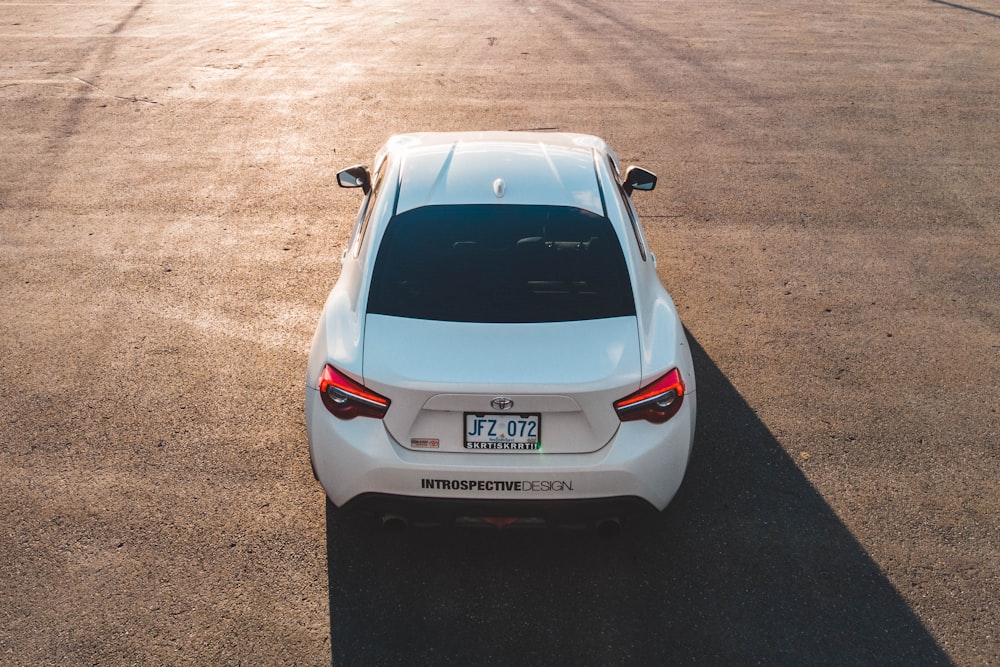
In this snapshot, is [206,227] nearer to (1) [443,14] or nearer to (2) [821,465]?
(2) [821,465]

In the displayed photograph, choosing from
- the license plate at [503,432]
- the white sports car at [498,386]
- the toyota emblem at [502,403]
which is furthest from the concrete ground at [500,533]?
the toyota emblem at [502,403]

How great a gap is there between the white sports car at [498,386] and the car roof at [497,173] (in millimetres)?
324

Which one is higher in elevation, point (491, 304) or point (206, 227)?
point (491, 304)

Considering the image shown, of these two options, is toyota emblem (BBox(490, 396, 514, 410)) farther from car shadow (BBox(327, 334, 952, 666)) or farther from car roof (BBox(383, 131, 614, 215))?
car roof (BBox(383, 131, 614, 215))

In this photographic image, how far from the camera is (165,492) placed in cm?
486

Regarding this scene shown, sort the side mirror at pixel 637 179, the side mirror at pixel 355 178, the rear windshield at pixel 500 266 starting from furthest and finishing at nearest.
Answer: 1. the side mirror at pixel 355 178
2. the side mirror at pixel 637 179
3. the rear windshield at pixel 500 266

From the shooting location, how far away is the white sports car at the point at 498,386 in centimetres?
384

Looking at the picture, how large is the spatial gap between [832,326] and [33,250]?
6.74 meters

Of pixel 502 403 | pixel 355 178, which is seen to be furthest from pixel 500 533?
pixel 355 178

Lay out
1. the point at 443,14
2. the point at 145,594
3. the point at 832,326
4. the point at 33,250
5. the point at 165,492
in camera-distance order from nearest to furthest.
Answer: the point at 145,594 < the point at 165,492 < the point at 832,326 < the point at 33,250 < the point at 443,14

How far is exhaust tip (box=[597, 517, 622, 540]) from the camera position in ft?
13.1

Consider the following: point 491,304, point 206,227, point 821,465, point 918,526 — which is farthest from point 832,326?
point 206,227

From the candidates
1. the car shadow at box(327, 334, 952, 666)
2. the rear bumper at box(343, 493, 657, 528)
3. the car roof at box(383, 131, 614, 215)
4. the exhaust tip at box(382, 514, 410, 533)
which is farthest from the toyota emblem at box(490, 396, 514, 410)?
the car roof at box(383, 131, 614, 215)

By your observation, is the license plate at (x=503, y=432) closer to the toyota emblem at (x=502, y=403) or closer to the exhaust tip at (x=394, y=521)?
the toyota emblem at (x=502, y=403)
